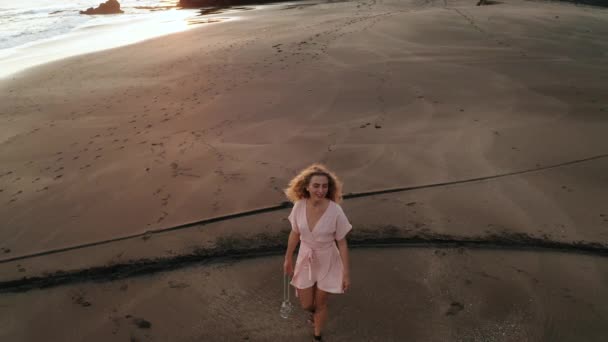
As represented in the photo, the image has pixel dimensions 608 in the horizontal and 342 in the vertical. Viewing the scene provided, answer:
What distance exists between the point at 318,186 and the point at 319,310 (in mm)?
981

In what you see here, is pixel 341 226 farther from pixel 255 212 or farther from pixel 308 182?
pixel 255 212

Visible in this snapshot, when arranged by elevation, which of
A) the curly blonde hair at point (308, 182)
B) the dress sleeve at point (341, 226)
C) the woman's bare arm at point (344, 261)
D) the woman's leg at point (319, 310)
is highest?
the curly blonde hair at point (308, 182)

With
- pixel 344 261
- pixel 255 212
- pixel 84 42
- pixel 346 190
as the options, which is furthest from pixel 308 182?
pixel 84 42

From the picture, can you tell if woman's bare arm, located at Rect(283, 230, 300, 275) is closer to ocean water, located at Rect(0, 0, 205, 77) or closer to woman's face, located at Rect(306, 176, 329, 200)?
woman's face, located at Rect(306, 176, 329, 200)

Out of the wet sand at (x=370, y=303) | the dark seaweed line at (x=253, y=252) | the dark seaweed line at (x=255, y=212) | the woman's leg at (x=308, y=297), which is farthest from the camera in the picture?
the dark seaweed line at (x=255, y=212)

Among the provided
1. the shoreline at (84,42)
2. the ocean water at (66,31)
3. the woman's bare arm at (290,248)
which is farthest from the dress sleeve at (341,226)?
the ocean water at (66,31)

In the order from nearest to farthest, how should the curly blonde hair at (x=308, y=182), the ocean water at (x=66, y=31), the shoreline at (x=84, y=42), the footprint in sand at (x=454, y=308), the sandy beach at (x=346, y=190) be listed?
the curly blonde hair at (x=308, y=182)
the footprint in sand at (x=454, y=308)
the sandy beach at (x=346, y=190)
the shoreline at (x=84, y=42)
the ocean water at (x=66, y=31)

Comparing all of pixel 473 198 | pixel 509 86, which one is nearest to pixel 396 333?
pixel 473 198

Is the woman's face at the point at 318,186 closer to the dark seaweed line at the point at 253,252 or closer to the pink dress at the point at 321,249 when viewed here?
the pink dress at the point at 321,249

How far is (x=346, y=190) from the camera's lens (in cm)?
535

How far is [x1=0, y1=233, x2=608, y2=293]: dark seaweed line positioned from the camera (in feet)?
13.8

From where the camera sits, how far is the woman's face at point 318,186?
310cm

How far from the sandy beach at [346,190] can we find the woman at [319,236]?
0.51 metres

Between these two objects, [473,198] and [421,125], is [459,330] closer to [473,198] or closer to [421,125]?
[473,198]
